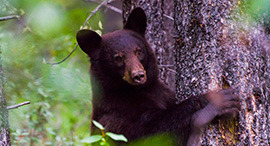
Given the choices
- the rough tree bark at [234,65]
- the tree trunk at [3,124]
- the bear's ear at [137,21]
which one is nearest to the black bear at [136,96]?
the bear's ear at [137,21]

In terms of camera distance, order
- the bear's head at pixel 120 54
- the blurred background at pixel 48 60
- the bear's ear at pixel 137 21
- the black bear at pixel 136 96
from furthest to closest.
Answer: the bear's ear at pixel 137 21 → the bear's head at pixel 120 54 → the black bear at pixel 136 96 → the blurred background at pixel 48 60

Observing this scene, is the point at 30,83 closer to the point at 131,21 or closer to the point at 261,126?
the point at 131,21

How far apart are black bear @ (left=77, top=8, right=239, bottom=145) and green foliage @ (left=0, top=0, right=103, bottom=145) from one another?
0.38 meters

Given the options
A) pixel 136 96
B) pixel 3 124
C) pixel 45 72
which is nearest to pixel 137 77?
pixel 136 96

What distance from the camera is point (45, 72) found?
16.9 feet

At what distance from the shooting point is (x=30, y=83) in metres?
7.04

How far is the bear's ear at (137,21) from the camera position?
3.79 meters

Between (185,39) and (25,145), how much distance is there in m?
4.80

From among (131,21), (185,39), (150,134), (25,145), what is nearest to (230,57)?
(185,39)

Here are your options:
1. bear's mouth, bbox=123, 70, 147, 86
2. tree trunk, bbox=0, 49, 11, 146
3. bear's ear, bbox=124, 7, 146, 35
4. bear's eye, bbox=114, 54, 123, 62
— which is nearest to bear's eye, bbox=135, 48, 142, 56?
bear's eye, bbox=114, 54, 123, 62

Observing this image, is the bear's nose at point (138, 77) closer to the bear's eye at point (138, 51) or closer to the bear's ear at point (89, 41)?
the bear's eye at point (138, 51)

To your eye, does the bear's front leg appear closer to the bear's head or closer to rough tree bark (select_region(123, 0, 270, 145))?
rough tree bark (select_region(123, 0, 270, 145))

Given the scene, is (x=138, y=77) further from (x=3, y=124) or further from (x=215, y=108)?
(x=3, y=124)

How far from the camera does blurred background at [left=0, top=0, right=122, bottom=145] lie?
179 centimetres
